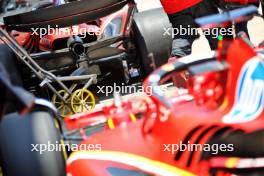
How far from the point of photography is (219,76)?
1.74 meters

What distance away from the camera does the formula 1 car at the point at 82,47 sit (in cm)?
327

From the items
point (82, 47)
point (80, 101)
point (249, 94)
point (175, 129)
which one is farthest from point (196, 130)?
point (82, 47)

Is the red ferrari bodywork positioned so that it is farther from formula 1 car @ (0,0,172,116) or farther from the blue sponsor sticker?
formula 1 car @ (0,0,172,116)

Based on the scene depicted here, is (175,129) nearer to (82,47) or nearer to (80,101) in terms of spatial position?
(80,101)

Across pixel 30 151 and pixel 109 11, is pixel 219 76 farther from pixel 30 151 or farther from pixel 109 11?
pixel 109 11

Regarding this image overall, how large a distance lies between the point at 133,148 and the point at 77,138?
38cm

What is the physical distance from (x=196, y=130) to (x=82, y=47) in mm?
1862

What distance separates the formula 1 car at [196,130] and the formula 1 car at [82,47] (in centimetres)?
123

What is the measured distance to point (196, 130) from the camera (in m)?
1.82

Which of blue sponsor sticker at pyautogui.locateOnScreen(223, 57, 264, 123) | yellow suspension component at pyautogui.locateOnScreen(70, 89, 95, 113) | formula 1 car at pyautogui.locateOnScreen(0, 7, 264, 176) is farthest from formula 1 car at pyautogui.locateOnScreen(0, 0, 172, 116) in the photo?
blue sponsor sticker at pyautogui.locateOnScreen(223, 57, 264, 123)

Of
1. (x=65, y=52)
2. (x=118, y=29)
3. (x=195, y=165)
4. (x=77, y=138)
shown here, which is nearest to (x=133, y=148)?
(x=195, y=165)

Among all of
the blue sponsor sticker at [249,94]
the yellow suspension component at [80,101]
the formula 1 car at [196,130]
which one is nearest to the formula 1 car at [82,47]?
the yellow suspension component at [80,101]

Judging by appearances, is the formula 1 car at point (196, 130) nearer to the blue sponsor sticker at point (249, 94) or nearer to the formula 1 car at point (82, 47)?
the blue sponsor sticker at point (249, 94)

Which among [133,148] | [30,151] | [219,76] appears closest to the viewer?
[219,76]
